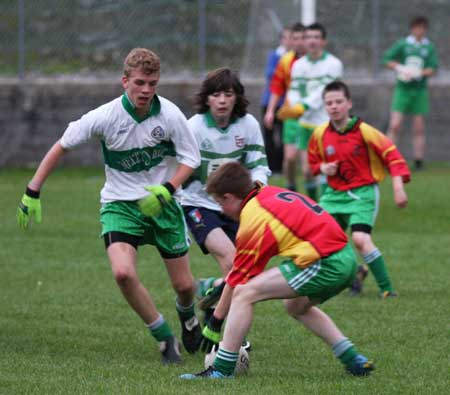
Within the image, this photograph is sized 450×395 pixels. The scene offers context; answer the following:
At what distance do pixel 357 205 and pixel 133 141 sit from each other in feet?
8.90

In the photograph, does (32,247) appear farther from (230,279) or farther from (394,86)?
(394,86)

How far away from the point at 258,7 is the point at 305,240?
47.3 ft

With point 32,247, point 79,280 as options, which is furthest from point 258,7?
point 79,280

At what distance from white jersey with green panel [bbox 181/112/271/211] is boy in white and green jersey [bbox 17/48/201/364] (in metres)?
0.71

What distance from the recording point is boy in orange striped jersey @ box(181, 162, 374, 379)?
5625 mm

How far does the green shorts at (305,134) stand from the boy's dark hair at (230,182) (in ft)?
23.8

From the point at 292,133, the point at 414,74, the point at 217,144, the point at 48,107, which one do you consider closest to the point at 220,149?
the point at 217,144

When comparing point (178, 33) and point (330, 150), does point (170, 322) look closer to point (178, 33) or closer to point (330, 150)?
point (330, 150)

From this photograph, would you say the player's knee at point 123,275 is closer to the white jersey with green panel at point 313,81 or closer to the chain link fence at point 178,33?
the white jersey with green panel at point 313,81

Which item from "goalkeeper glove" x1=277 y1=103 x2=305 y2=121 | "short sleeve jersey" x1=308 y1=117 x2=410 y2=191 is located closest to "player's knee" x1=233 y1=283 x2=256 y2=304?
"short sleeve jersey" x1=308 y1=117 x2=410 y2=191

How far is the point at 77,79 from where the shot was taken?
19.2 meters

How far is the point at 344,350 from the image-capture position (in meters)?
5.86

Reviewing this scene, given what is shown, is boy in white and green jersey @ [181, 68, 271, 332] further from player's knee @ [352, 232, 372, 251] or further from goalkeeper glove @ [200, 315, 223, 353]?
player's knee @ [352, 232, 372, 251]

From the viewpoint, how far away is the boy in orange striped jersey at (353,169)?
340 inches
